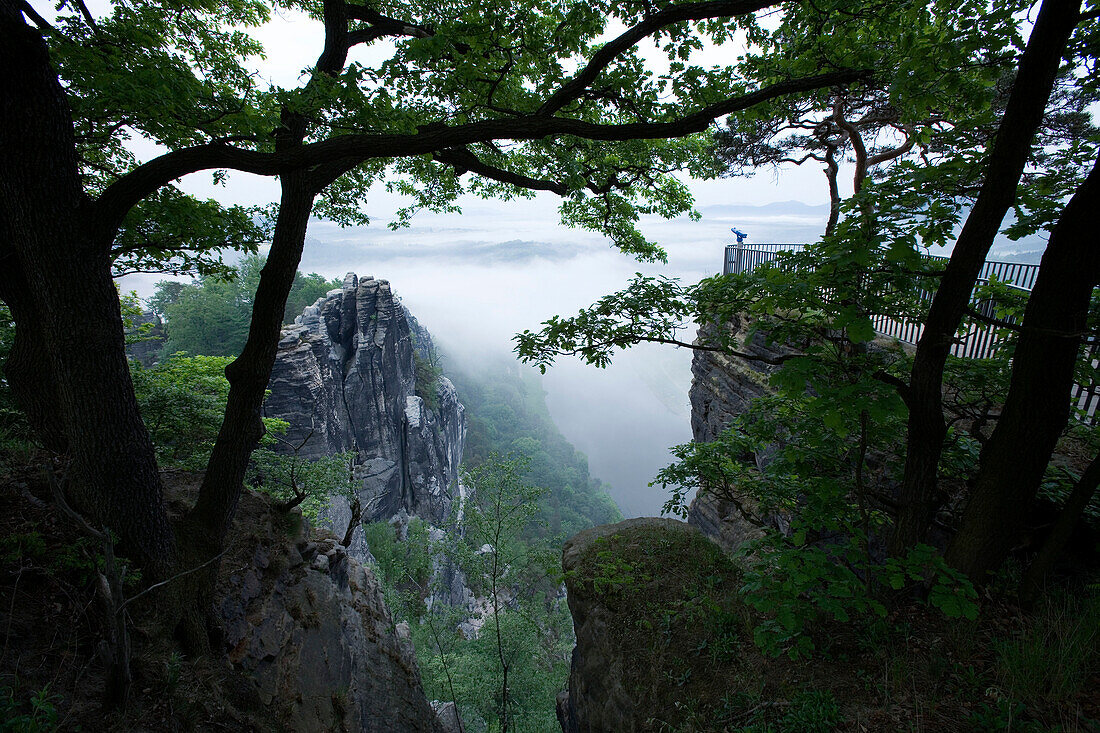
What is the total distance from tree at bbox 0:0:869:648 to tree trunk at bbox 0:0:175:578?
0.4 inches

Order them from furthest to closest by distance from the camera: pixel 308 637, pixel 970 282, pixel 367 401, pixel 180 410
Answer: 1. pixel 367 401
2. pixel 180 410
3. pixel 308 637
4. pixel 970 282

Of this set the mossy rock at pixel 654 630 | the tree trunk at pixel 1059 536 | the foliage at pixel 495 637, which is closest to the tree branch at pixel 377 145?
the tree trunk at pixel 1059 536

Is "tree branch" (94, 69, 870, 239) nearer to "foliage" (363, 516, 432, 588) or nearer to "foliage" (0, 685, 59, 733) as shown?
"foliage" (0, 685, 59, 733)

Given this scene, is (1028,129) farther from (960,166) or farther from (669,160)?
(669,160)

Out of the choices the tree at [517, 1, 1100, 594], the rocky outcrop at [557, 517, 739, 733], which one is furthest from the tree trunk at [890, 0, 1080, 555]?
the rocky outcrop at [557, 517, 739, 733]

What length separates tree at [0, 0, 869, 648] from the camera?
10.5 ft

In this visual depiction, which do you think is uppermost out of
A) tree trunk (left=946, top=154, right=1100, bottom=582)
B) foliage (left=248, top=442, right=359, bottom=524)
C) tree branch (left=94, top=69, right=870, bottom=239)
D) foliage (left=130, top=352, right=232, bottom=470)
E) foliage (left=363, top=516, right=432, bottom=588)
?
tree branch (left=94, top=69, right=870, bottom=239)

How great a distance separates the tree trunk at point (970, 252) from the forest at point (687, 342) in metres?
0.02

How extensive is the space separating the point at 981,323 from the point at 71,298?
7.05 m

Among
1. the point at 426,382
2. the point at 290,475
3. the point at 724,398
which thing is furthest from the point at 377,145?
the point at 426,382

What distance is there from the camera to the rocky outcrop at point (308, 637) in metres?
4.98

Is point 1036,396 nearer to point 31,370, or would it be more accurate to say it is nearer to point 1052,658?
point 1052,658

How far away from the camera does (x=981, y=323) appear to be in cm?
352

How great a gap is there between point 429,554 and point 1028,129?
18987 millimetres
